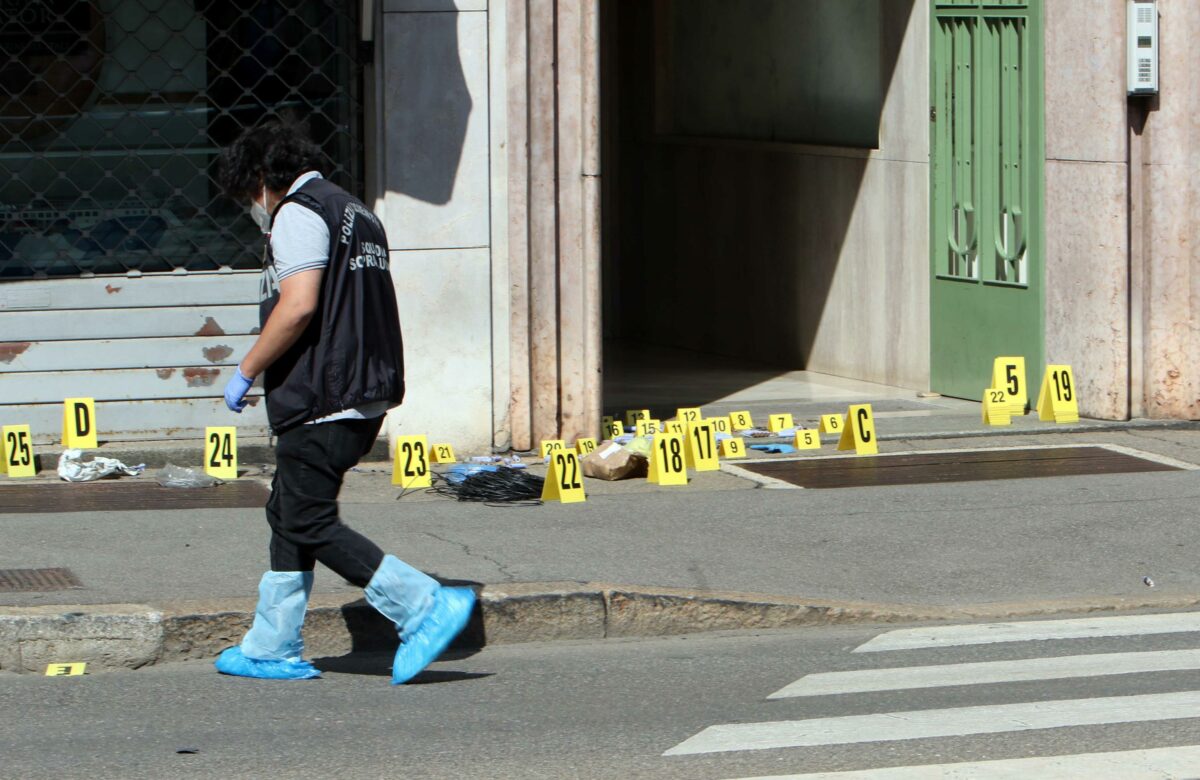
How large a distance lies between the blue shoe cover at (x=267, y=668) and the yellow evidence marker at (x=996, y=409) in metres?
6.13

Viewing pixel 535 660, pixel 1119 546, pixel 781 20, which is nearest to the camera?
pixel 535 660

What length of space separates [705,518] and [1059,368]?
3.61m

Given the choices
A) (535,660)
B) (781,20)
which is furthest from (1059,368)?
(535,660)

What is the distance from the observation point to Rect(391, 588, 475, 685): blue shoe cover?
612 cm

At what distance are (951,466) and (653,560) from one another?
2.96 m

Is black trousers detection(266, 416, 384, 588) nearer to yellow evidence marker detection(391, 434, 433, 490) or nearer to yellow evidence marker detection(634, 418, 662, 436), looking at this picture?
yellow evidence marker detection(391, 434, 433, 490)

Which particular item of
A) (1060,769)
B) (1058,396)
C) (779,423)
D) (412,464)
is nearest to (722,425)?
(779,423)

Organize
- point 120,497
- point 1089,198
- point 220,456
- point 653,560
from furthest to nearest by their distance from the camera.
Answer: point 1089,198 < point 220,456 < point 120,497 < point 653,560

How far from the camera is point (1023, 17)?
11.5m

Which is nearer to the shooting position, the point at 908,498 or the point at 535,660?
the point at 535,660

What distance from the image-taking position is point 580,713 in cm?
582

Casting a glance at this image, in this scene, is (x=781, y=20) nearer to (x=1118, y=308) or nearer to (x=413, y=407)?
(x=1118, y=308)

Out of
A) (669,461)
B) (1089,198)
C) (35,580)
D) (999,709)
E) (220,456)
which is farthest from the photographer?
(1089,198)

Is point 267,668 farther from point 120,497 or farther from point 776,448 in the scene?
point 776,448
